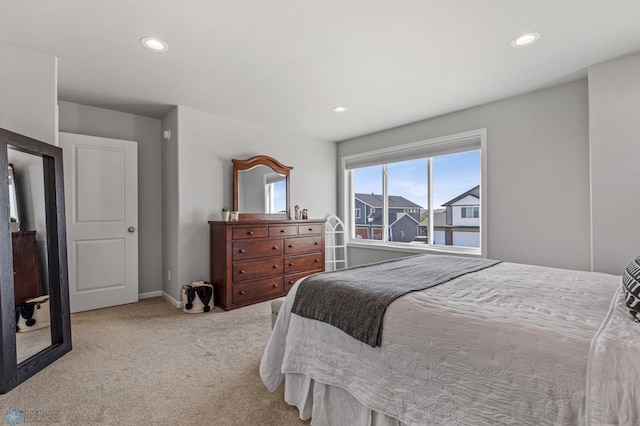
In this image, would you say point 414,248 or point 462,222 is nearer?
point 462,222

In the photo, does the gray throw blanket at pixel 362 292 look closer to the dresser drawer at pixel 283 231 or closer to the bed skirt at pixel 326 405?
the bed skirt at pixel 326 405

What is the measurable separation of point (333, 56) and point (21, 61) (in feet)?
7.98

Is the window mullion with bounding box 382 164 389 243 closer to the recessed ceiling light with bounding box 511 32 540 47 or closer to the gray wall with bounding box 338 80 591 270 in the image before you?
the gray wall with bounding box 338 80 591 270

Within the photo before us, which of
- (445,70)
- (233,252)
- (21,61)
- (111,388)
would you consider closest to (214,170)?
(233,252)

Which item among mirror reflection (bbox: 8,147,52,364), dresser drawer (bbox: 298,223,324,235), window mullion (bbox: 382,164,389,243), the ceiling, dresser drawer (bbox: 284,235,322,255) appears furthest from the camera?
window mullion (bbox: 382,164,389,243)

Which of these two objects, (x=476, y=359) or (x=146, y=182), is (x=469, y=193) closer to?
(x=476, y=359)

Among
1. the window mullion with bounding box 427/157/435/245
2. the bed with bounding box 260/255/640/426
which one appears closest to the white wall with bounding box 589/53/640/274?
the bed with bounding box 260/255/640/426

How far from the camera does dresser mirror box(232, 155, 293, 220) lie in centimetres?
389

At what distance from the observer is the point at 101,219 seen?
343cm

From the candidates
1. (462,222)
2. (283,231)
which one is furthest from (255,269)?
(462,222)

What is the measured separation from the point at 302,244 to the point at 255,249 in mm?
753

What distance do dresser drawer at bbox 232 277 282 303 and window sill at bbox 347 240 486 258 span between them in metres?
1.59

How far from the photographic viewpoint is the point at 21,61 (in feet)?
7.43

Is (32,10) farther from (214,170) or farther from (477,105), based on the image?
(477,105)
